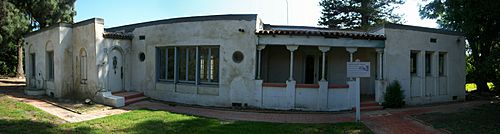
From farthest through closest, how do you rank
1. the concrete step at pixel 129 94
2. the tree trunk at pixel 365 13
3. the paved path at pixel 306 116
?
the tree trunk at pixel 365 13 < the concrete step at pixel 129 94 < the paved path at pixel 306 116

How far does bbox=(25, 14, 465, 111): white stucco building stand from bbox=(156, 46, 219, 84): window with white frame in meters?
0.04

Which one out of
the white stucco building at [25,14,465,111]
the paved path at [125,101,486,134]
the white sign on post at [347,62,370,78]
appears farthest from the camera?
the white stucco building at [25,14,465,111]

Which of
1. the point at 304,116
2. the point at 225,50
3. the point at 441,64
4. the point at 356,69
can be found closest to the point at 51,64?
the point at 225,50

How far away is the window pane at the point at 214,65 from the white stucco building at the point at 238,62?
0.04m

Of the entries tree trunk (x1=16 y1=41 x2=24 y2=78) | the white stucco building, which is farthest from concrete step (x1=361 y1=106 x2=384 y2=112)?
tree trunk (x1=16 y1=41 x2=24 y2=78)

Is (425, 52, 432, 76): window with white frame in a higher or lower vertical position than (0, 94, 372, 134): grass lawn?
higher

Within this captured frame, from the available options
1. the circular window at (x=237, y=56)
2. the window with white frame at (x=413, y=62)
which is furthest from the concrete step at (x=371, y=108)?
the circular window at (x=237, y=56)

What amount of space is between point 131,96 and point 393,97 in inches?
396

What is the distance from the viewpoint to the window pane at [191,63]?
37.6 ft

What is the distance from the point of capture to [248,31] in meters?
10.5

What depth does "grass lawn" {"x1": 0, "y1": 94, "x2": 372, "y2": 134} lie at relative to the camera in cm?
693

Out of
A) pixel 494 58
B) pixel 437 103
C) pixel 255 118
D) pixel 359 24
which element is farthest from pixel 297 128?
pixel 359 24

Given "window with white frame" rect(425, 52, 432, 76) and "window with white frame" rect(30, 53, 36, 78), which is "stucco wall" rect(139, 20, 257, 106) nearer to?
"window with white frame" rect(425, 52, 432, 76)

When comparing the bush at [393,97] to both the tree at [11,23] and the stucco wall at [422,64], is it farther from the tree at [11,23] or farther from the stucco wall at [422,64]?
the tree at [11,23]
